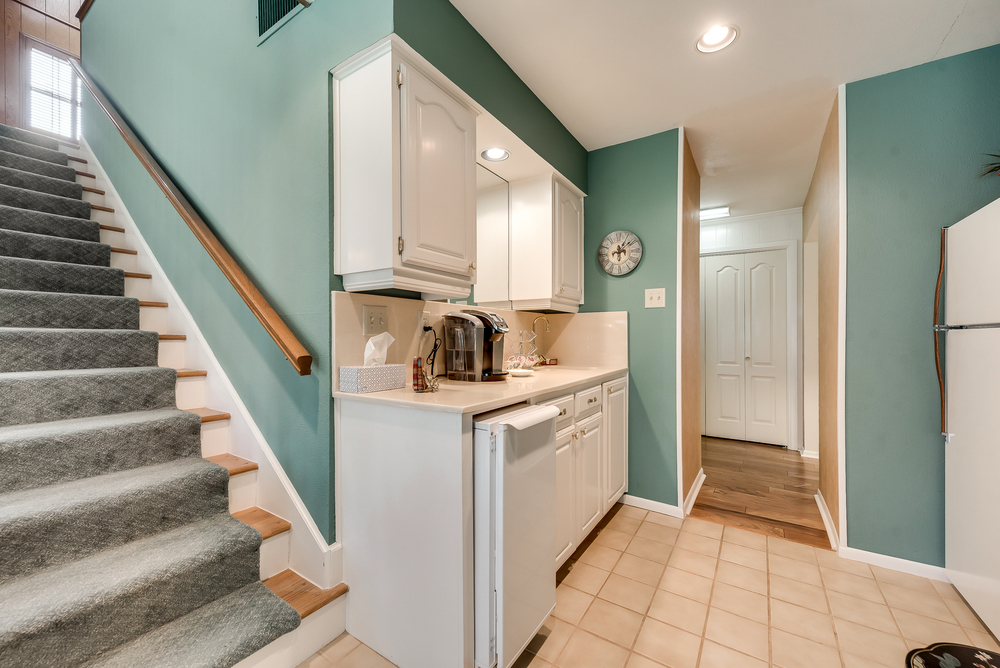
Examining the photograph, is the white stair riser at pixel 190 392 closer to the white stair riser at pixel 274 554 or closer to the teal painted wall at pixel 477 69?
the white stair riser at pixel 274 554

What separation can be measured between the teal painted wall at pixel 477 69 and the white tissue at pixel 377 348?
3.49ft

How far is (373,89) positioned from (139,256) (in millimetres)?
2063

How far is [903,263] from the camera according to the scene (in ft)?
6.42

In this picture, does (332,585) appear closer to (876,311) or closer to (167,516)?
(167,516)

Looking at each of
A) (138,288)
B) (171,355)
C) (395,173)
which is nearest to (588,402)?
(395,173)

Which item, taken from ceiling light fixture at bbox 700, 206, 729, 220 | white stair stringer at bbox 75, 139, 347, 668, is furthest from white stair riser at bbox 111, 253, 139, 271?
ceiling light fixture at bbox 700, 206, 729, 220

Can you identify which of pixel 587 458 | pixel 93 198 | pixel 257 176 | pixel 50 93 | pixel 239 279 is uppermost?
pixel 50 93

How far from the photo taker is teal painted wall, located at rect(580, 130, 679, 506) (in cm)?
259

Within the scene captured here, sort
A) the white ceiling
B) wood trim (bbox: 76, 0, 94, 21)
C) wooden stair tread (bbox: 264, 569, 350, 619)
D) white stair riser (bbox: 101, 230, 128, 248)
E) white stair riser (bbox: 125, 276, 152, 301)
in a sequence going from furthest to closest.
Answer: wood trim (bbox: 76, 0, 94, 21)
white stair riser (bbox: 101, 230, 128, 248)
white stair riser (bbox: 125, 276, 152, 301)
the white ceiling
wooden stair tread (bbox: 264, 569, 350, 619)

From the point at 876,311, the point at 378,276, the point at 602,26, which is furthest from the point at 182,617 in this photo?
the point at 876,311

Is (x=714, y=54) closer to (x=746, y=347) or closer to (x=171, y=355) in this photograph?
(x=171, y=355)

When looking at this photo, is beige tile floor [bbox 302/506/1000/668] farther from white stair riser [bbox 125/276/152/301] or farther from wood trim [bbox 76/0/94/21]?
wood trim [bbox 76/0/94/21]

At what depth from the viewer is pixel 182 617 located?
129 cm

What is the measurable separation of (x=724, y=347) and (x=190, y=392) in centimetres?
461
